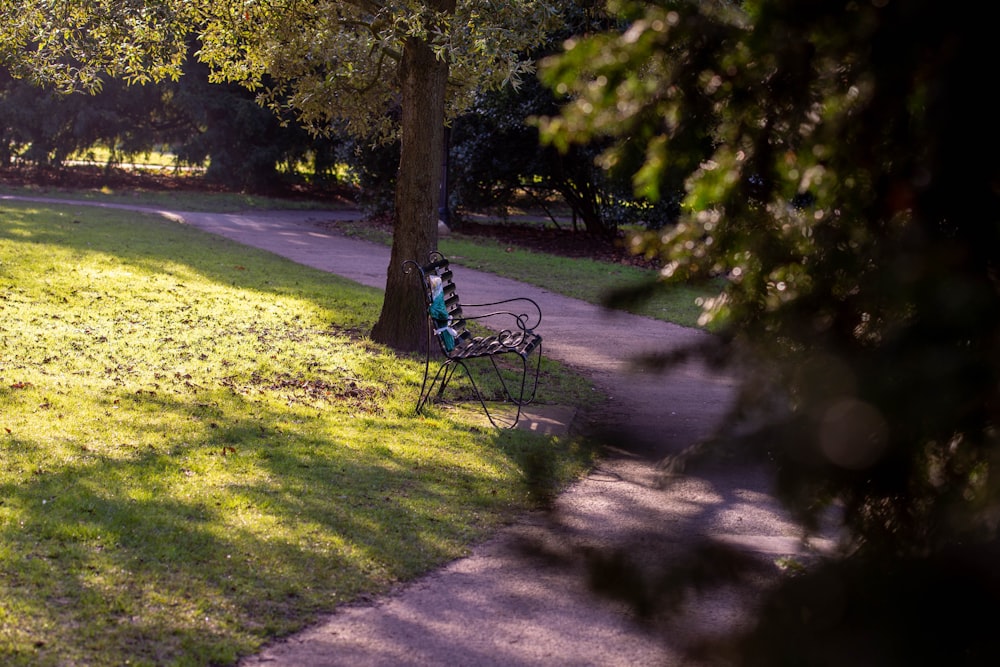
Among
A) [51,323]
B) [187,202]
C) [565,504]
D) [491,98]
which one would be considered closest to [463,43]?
[51,323]

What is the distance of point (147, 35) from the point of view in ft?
34.0

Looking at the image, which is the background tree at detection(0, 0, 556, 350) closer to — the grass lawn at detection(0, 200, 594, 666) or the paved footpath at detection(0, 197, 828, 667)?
the grass lawn at detection(0, 200, 594, 666)

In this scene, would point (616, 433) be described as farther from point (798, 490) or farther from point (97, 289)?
point (97, 289)

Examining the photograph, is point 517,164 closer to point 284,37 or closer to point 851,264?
point 284,37

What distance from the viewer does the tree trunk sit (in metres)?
10.6

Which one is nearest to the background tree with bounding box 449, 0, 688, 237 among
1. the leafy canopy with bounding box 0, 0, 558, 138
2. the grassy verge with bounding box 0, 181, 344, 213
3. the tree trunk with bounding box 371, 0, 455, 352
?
the grassy verge with bounding box 0, 181, 344, 213

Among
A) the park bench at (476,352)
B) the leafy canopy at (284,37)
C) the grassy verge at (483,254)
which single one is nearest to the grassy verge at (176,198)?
the grassy verge at (483,254)

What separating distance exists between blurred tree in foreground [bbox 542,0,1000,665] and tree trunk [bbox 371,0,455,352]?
9.05m

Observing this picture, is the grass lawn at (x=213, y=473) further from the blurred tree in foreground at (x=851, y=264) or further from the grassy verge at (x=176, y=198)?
the grassy verge at (x=176, y=198)

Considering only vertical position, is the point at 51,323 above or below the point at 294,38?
below

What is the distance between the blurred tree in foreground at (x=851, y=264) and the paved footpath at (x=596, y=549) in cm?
13

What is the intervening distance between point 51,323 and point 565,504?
10.5 meters

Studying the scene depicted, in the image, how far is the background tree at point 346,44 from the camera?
10172mm

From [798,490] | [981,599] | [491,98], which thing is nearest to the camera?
[981,599]
